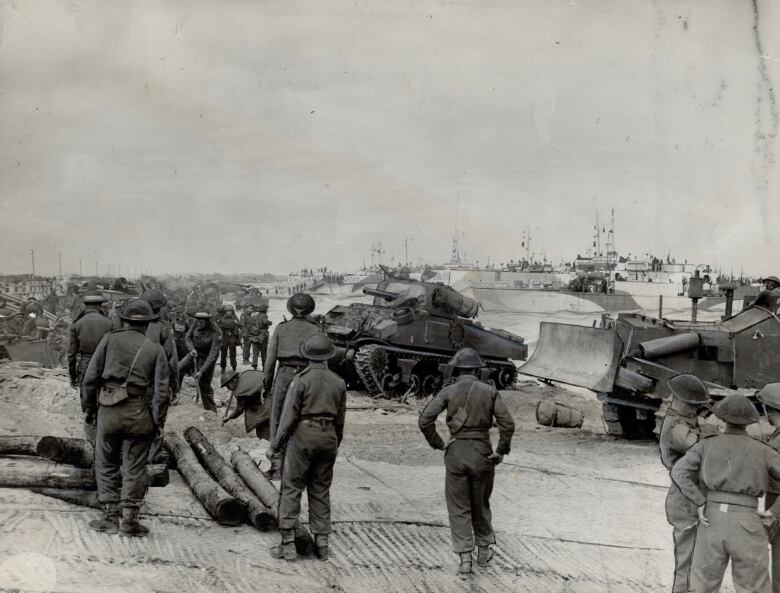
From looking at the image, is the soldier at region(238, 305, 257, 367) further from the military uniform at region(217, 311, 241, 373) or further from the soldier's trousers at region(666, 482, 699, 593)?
the soldier's trousers at region(666, 482, 699, 593)

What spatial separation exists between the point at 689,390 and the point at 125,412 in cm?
413

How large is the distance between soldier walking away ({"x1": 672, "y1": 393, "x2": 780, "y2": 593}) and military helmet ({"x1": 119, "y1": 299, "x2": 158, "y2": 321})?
163 inches

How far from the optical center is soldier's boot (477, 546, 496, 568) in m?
5.71

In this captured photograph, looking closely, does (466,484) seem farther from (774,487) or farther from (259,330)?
(259,330)

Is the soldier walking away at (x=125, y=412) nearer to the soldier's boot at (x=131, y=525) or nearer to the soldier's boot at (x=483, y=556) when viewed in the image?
the soldier's boot at (x=131, y=525)

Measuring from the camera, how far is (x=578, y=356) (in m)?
12.0

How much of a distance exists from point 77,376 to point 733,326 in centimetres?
855

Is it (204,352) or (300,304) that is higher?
(300,304)

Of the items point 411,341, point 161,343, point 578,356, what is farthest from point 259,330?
point 161,343

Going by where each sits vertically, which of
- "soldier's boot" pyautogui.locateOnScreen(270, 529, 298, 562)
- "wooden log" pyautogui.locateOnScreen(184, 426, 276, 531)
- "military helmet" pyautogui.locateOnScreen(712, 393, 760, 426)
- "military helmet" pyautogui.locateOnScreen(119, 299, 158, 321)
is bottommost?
"soldier's boot" pyautogui.locateOnScreen(270, 529, 298, 562)

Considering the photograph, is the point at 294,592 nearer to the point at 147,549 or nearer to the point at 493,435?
the point at 147,549

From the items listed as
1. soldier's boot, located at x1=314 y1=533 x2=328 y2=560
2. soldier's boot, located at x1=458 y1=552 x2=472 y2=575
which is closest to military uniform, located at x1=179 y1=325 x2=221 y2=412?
soldier's boot, located at x1=314 y1=533 x2=328 y2=560

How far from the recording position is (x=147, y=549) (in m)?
5.42

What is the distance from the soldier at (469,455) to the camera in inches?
218
